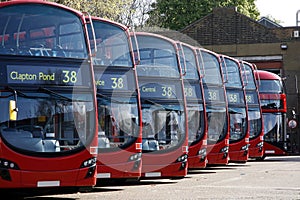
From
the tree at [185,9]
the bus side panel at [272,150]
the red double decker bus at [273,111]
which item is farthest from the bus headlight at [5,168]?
the tree at [185,9]

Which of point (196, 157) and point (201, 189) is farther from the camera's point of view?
point (196, 157)

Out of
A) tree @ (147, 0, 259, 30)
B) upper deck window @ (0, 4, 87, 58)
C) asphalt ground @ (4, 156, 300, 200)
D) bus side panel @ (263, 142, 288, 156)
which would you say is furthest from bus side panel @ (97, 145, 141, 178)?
tree @ (147, 0, 259, 30)

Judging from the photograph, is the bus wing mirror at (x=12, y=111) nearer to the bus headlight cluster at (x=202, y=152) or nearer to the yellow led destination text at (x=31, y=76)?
the yellow led destination text at (x=31, y=76)

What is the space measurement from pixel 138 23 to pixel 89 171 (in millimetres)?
30841

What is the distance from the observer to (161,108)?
19875mm

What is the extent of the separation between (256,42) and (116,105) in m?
38.3

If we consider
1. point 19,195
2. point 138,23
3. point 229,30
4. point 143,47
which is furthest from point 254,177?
point 229,30

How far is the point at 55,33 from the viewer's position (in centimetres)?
1520

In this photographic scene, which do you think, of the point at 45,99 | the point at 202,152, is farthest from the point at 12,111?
the point at 202,152

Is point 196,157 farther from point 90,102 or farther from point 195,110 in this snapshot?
point 90,102

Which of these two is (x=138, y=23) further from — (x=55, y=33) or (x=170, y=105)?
(x=55, y=33)

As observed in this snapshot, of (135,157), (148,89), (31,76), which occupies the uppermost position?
(31,76)

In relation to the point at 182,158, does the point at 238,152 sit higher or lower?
lower

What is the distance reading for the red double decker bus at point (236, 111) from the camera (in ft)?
90.4
